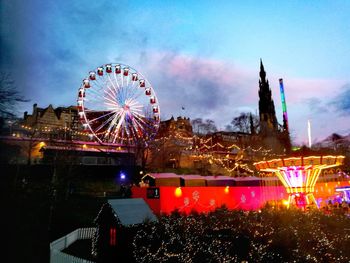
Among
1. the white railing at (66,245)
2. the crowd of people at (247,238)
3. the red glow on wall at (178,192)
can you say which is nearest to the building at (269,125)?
the red glow on wall at (178,192)

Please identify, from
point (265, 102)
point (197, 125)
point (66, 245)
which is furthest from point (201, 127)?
point (66, 245)

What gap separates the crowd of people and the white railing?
2480 millimetres

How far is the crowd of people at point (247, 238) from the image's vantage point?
22.1ft

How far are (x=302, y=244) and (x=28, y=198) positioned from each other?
68.9 feet

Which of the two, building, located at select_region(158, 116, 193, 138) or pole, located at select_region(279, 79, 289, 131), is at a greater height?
pole, located at select_region(279, 79, 289, 131)

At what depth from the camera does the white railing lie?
9906mm

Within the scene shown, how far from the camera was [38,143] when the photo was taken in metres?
41.3

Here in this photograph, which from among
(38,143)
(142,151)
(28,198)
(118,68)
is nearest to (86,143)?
(38,143)

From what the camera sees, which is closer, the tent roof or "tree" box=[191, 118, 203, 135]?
the tent roof

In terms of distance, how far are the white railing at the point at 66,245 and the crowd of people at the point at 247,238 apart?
97.7 inches

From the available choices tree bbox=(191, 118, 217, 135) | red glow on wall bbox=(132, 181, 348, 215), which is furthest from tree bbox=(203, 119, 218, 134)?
red glow on wall bbox=(132, 181, 348, 215)

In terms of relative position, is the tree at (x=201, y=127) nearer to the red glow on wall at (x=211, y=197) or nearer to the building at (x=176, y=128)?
the building at (x=176, y=128)

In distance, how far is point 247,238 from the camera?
23.6 feet

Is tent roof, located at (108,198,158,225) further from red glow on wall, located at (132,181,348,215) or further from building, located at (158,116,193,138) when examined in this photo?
building, located at (158,116,193,138)
